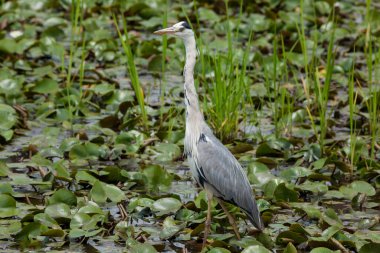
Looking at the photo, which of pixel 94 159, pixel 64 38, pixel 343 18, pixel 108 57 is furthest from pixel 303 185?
pixel 343 18

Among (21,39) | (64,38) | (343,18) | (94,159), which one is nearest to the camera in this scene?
(94,159)

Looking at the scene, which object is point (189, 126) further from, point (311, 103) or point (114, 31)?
point (114, 31)

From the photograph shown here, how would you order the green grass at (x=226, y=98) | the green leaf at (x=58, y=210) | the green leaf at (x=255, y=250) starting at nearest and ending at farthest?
the green leaf at (x=255, y=250), the green leaf at (x=58, y=210), the green grass at (x=226, y=98)

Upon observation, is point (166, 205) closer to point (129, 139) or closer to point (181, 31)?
point (181, 31)

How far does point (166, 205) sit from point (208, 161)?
15.9 inches

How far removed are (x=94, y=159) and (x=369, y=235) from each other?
233cm

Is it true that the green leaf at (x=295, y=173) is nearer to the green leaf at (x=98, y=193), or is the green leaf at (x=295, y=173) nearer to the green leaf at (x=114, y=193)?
the green leaf at (x=114, y=193)

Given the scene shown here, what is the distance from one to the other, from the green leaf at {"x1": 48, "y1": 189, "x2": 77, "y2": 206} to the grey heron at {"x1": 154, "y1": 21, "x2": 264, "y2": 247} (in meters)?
0.80

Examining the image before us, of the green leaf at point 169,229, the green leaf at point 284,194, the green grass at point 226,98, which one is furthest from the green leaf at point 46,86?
the green leaf at point 169,229

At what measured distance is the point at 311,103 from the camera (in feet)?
28.1

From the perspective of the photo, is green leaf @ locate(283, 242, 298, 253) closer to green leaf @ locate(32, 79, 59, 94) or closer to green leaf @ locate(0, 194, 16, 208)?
green leaf @ locate(0, 194, 16, 208)

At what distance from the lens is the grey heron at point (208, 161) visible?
231 inches

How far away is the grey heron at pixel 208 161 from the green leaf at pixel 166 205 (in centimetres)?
22

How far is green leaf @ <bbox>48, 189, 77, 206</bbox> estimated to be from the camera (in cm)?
601
